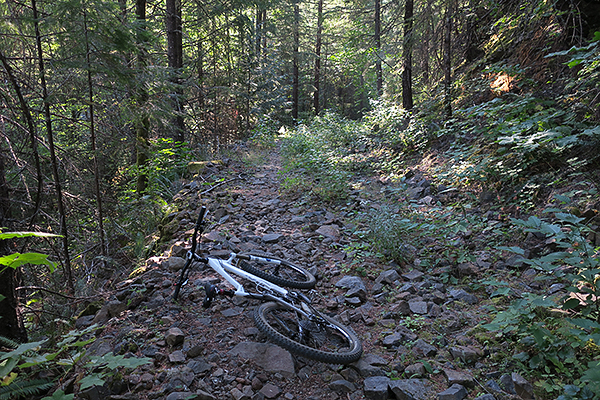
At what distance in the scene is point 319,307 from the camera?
412 centimetres

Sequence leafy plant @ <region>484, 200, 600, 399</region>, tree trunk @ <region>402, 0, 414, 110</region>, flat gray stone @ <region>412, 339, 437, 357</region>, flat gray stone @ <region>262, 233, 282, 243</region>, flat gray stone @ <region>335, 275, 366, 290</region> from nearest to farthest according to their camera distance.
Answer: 1. leafy plant @ <region>484, 200, 600, 399</region>
2. flat gray stone @ <region>412, 339, 437, 357</region>
3. flat gray stone @ <region>335, 275, 366, 290</region>
4. flat gray stone @ <region>262, 233, 282, 243</region>
5. tree trunk @ <region>402, 0, 414, 110</region>

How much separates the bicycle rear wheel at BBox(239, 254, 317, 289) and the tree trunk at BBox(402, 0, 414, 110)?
7.81m

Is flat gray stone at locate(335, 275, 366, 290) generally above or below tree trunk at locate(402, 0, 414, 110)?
below

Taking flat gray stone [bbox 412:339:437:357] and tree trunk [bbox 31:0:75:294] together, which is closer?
flat gray stone [bbox 412:339:437:357]

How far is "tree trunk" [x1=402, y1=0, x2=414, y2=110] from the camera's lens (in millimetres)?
9367

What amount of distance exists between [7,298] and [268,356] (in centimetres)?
250

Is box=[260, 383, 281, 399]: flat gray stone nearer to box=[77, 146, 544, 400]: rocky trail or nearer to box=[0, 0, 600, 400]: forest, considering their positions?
box=[77, 146, 544, 400]: rocky trail

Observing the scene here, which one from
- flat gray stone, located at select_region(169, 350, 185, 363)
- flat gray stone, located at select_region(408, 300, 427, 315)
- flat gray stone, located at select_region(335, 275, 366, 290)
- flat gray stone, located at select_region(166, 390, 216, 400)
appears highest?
flat gray stone, located at select_region(335, 275, 366, 290)

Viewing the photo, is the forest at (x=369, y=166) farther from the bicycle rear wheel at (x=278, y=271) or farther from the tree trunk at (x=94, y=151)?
the bicycle rear wheel at (x=278, y=271)

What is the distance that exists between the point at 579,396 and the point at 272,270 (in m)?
3.26

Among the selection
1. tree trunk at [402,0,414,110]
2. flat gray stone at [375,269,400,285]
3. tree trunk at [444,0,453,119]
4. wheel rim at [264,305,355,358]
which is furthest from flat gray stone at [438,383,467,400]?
tree trunk at [402,0,414,110]

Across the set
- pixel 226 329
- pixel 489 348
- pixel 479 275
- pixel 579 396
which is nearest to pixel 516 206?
pixel 479 275

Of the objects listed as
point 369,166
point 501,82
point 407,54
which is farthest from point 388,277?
point 407,54

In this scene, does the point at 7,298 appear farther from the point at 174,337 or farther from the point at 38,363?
the point at 38,363
